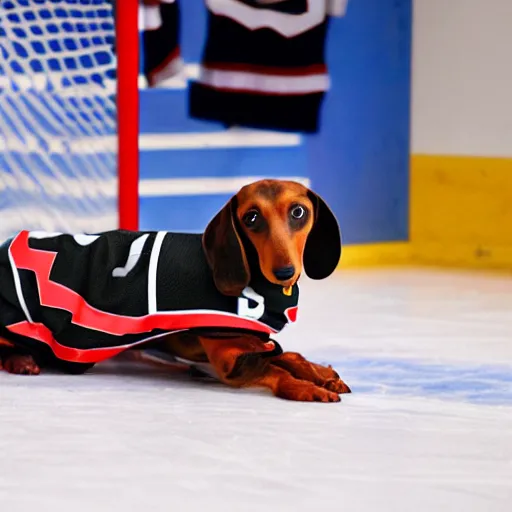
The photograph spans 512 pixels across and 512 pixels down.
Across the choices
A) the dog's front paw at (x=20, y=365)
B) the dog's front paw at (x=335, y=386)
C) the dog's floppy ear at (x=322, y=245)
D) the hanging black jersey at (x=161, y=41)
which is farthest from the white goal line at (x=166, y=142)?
the dog's front paw at (x=335, y=386)

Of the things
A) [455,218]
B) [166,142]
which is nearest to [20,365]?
[166,142]

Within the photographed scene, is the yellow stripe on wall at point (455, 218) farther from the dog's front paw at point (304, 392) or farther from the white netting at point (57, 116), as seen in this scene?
the dog's front paw at point (304, 392)

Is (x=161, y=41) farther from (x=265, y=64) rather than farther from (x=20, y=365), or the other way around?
(x=20, y=365)

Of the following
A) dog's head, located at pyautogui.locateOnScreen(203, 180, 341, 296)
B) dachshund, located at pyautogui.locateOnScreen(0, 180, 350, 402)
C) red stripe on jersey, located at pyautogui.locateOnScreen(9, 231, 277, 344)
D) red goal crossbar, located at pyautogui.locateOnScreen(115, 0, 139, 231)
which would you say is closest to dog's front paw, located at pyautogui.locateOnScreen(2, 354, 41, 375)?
dachshund, located at pyautogui.locateOnScreen(0, 180, 350, 402)

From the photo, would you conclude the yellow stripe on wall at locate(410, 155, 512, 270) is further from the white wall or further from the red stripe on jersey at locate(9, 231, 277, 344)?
the red stripe on jersey at locate(9, 231, 277, 344)

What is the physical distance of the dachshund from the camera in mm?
2154

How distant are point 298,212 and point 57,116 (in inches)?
65.9

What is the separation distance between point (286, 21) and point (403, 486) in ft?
9.04

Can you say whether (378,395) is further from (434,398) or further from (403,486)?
(403,486)

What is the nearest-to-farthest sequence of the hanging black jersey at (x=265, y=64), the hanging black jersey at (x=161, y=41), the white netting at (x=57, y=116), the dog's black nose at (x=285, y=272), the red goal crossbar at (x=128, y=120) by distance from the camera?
the dog's black nose at (x=285, y=272) → the white netting at (x=57, y=116) → the red goal crossbar at (x=128, y=120) → the hanging black jersey at (x=161, y=41) → the hanging black jersey at (x=265, y=64)

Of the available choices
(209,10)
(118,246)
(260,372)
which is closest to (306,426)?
(260,372)

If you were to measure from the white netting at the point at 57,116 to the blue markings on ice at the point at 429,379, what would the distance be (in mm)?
1416

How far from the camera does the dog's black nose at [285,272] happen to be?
6.87 ft

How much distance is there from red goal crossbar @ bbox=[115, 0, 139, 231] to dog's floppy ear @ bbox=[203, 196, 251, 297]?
159 centimetres
